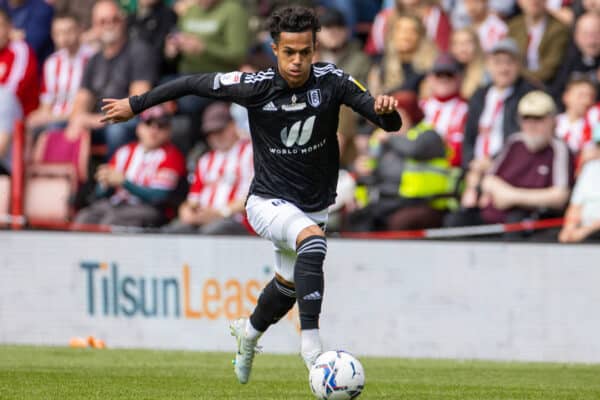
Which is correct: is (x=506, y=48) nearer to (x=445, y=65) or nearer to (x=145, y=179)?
(x=445, y=65)

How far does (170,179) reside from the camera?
50.6 ft

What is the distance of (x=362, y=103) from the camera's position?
28.4 feet

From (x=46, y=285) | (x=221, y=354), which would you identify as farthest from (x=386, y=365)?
(x=46, y=285)

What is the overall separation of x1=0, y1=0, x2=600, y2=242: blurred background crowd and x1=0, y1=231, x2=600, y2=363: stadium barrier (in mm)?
474

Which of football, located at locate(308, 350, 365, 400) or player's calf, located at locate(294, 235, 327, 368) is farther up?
player's calf, located at locate(294, 235, 327, 368)

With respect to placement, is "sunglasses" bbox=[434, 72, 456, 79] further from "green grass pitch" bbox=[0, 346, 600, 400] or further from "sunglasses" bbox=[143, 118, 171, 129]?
"green grass pitch" bbox=[0, 346, 600, 400]

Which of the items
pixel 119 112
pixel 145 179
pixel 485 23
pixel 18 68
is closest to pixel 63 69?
pixel 18 68

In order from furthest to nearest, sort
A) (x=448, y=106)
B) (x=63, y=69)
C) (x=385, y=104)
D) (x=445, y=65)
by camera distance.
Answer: (x=63, y=69)
(x=448, y=106)
(x=445, y=65)
(x=385, y=104)

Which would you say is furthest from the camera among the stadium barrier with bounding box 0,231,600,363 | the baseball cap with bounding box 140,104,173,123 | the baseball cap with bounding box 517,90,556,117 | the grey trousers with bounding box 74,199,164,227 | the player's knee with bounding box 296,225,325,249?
the baseball cap with bounding box 140,104,173,123

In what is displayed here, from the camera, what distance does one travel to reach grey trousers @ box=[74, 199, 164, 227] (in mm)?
15148

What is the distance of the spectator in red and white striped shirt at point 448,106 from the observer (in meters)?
14.9

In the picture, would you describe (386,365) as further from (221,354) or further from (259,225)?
(259,225)

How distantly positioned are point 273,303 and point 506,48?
605cm

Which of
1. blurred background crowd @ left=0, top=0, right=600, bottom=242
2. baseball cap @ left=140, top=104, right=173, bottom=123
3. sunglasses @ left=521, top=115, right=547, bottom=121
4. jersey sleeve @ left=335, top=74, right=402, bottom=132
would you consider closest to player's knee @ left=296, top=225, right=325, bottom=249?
jersey sleeve @ left=335, top=74, right=402, bottom=132
